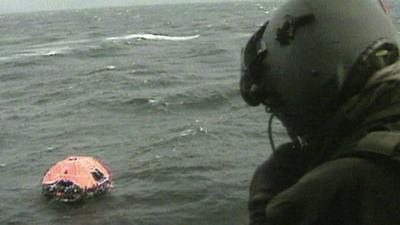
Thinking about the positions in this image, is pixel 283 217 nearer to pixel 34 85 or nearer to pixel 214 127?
pixel 214 127

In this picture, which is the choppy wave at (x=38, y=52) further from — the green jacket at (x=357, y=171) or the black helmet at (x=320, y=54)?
the green jacket at (x=357, y=171)

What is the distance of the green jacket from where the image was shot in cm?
168

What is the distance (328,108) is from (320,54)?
0.47 ft

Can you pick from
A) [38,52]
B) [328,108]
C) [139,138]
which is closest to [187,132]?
[139,138]

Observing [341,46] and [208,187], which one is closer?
[341,46]

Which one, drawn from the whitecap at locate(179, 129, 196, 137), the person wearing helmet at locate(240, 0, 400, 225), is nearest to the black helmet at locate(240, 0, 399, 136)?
the person wearing helmet at locate(240, 0, 400, 225)

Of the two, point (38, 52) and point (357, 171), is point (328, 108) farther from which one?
point (38, 52)

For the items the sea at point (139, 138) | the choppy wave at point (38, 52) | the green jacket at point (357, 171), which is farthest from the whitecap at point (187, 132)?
the choppy wave at point (38, 52)

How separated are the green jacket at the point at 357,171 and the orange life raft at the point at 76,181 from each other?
1442 cm

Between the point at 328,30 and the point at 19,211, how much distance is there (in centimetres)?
1434

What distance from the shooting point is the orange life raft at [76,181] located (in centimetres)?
1591

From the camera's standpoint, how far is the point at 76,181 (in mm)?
16156

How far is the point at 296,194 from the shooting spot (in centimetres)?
173

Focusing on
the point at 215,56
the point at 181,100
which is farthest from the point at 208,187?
the point at 215,56
